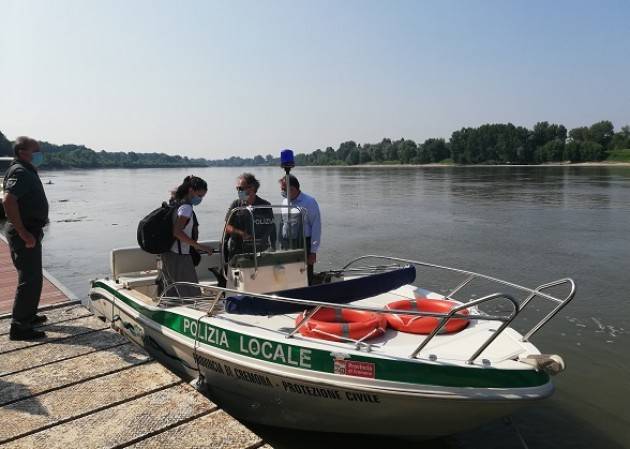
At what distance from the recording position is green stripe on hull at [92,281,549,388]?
366 centimetres

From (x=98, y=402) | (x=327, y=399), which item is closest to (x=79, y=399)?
→ (x=98, y=402)

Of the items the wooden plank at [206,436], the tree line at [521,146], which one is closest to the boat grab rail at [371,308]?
the wooden plank at [206,436]

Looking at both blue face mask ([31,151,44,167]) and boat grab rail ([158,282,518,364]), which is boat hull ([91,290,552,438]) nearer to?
boat grab rail ([158,282,518,364])

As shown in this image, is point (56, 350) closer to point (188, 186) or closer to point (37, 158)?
point (37, 158)

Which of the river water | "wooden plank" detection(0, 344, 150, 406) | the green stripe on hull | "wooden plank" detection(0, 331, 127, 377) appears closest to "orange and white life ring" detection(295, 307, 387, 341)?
the green stripe on hull

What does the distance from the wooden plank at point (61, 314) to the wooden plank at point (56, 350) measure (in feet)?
2.40

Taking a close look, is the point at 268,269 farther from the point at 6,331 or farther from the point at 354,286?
the point at 6,331

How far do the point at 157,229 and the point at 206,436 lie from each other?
2.37 m

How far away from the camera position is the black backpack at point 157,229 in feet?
17.1

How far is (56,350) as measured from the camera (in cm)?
507

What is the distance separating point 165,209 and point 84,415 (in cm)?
217

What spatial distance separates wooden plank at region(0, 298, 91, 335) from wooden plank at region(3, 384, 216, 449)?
2.47m

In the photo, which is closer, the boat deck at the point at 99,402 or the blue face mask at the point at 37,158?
the boat deck at the point at 99,402

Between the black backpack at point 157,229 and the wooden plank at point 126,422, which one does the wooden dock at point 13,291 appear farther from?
the wooden plank at point 126,422
